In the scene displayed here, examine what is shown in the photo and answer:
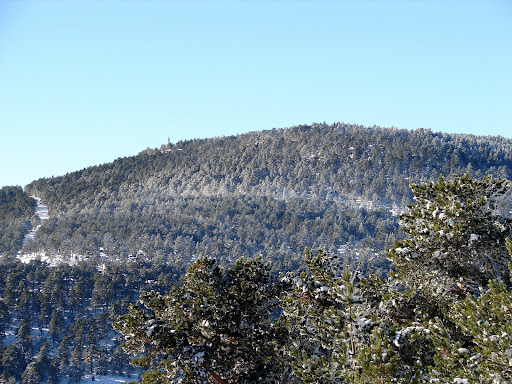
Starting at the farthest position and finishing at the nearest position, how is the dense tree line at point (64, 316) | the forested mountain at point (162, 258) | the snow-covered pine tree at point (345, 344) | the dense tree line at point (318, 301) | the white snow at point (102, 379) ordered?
the white snow at point (102, 379) → the dense tree line at point (64, 316) → the forested mountain at point (162, 258) → the dense tree line at point (318, 301) → the snow-covered pine tree at point (345, 344)

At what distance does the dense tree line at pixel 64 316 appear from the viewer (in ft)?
271

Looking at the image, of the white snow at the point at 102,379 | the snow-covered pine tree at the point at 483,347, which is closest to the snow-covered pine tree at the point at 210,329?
the snow-covered pine tree at the point at 483,347

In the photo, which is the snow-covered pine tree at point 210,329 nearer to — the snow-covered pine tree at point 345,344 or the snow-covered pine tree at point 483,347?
the snow-covered pine tree at point 345,344

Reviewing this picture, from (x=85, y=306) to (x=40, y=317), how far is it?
1410 cm

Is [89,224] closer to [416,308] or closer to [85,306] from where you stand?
[85,306]

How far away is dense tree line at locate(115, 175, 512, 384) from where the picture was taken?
1439 centimetres

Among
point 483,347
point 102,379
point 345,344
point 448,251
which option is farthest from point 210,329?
point 102,379

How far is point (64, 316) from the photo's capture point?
10562cm

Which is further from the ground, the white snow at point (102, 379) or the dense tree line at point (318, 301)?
the dense tree line at point (318, 301)

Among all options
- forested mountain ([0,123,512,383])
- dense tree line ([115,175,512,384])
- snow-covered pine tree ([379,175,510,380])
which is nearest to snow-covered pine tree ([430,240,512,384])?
dense tree line ([115,175,512,384])

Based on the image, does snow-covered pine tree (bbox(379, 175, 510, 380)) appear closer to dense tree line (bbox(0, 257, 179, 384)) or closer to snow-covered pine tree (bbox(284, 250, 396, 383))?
snow-covered pine tree (bbox(284, 250, 396, 383))

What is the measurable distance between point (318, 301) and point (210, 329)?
156 inches

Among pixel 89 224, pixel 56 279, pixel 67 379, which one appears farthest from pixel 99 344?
pixel 89 224

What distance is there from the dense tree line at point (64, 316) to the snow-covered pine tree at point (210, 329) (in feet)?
217
